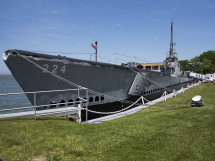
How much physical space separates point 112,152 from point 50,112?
116 inches

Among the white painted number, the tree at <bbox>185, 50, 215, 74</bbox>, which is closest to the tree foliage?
the tree at <bbox>185, 50, 215, 74</bbox>

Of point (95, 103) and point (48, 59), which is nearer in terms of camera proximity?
point (48, 59)

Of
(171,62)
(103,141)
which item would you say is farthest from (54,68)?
(171,62)

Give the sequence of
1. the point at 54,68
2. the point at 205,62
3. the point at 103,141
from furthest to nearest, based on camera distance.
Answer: the point at 205,62, the point at 54,68, the point at 103,141

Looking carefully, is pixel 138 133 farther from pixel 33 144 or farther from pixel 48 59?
pixel 48 59

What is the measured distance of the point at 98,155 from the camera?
323 centimetres

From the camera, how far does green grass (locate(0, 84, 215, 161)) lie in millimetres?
3205

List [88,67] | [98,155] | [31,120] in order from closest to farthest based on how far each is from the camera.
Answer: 1. [98,155]
2. [31,120]
3. [88,67]

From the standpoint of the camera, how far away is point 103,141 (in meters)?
3.87

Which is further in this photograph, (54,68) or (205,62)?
(205,62)

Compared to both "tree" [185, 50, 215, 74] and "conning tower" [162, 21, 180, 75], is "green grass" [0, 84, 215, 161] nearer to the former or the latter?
"conning tower" [162, 21, 180, 75]

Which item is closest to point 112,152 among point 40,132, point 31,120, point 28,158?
point 28,158

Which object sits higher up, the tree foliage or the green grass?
A: the tree foliage

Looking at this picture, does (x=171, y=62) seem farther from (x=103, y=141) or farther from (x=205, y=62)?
(x=205, y=62)
